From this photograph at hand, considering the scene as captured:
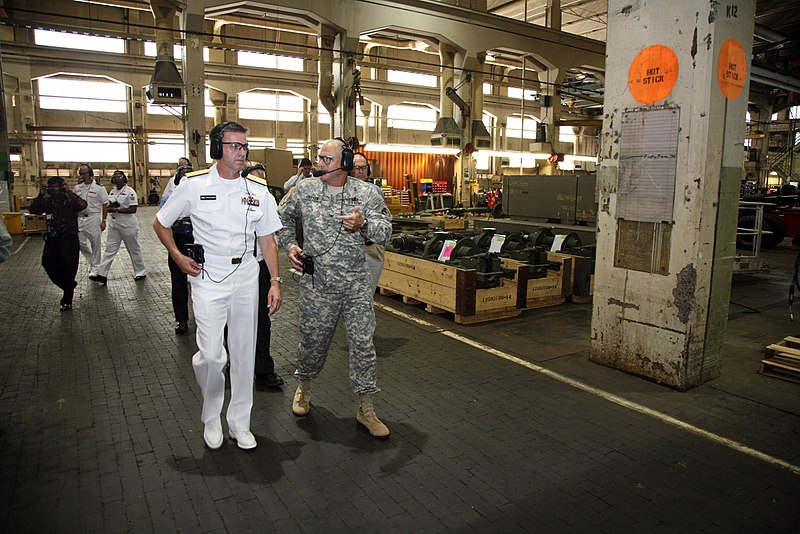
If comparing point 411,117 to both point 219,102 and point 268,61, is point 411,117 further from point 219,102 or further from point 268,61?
point 219,102

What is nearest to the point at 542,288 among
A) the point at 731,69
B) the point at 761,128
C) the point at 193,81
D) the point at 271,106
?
the point at 731,69

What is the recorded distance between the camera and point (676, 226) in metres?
4.63

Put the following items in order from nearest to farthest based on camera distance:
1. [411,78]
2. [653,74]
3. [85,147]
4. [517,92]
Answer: [653,74] < [85,147] < [411,78] < [517,92]

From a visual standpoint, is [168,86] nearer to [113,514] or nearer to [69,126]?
[113,514]

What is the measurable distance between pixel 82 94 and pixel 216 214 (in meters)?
25.3

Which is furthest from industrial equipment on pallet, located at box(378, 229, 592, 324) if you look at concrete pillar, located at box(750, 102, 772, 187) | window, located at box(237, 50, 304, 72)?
concrete pillar, located at box(750, 102, 772, 187)

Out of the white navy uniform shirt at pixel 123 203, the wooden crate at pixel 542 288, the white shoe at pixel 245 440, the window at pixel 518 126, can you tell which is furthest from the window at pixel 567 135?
the white shoe at pixel 245 440

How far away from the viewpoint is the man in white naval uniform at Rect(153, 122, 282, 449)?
329cm

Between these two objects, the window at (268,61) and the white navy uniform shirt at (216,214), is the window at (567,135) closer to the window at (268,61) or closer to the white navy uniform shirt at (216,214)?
the window at (268,61)

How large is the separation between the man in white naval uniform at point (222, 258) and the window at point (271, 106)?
79.9 feet

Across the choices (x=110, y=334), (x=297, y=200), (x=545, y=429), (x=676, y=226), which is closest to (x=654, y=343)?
(x=676, y=226)

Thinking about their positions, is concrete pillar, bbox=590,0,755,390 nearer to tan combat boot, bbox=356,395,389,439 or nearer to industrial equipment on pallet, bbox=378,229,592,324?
industrial equipment on pallet, bbox=378,229,592,324

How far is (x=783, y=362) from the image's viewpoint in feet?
16.6

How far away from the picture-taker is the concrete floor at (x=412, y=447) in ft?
9.49
